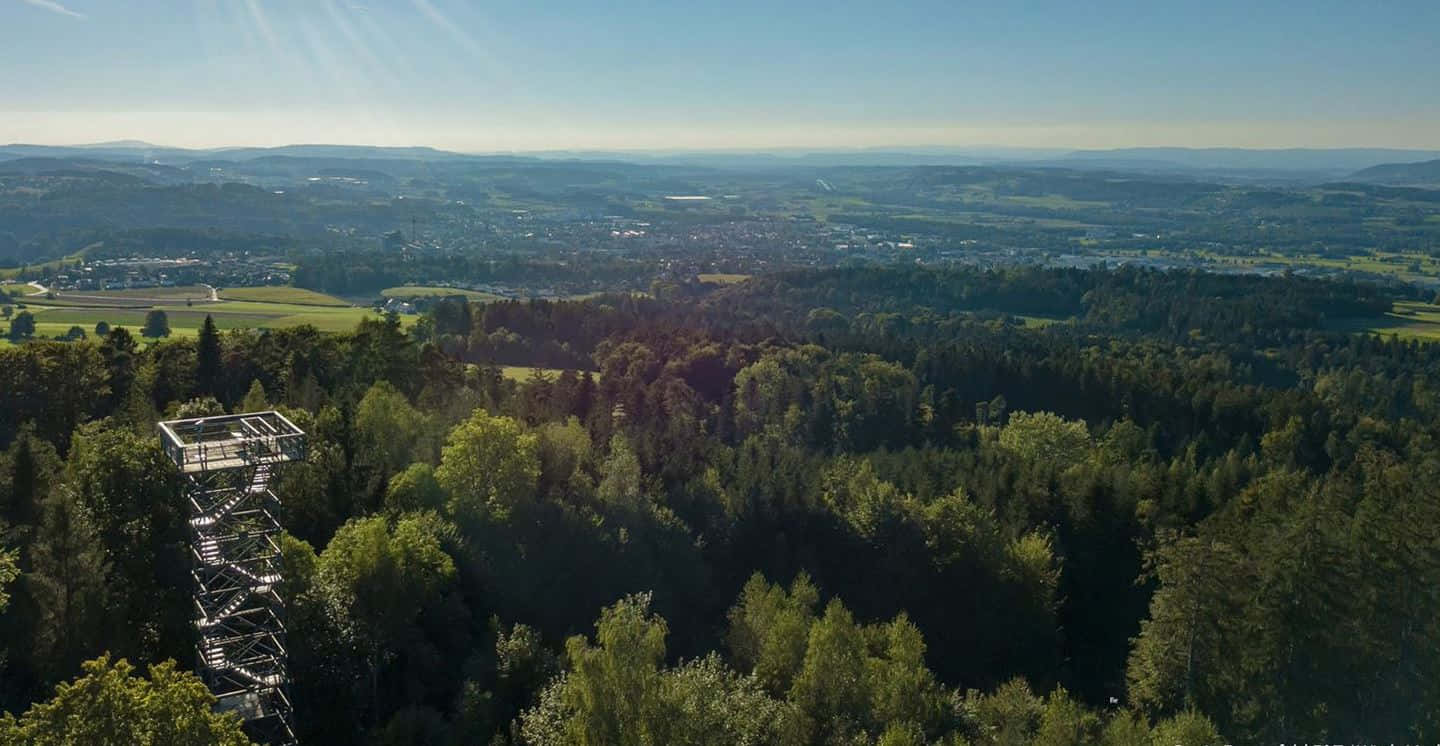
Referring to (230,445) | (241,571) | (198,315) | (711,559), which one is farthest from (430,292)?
(241,571)

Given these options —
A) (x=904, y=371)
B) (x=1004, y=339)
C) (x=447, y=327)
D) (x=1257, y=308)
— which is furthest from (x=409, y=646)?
(x=1257, y=308)

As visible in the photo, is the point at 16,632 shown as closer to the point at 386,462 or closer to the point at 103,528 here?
the point at 103,528

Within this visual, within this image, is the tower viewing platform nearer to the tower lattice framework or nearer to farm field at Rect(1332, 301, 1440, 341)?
the tower lattice framework

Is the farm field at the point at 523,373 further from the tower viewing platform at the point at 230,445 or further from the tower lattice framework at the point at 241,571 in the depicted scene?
the tower lattice framework at the point at 241,571

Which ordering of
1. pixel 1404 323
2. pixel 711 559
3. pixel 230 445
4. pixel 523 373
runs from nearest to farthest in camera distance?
pixel 230 445
pixel 711 559
pixel 523 373
pixel 1404 323

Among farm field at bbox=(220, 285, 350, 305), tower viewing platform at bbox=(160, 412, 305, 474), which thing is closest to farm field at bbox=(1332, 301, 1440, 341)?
tower viewing platform at bbox=(160, 412, 305, 474)

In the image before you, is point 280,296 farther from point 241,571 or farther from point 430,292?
point 241,571

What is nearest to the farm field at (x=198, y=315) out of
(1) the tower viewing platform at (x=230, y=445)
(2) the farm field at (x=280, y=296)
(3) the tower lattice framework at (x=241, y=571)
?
(2) the farm field at (x=280, y=296)
